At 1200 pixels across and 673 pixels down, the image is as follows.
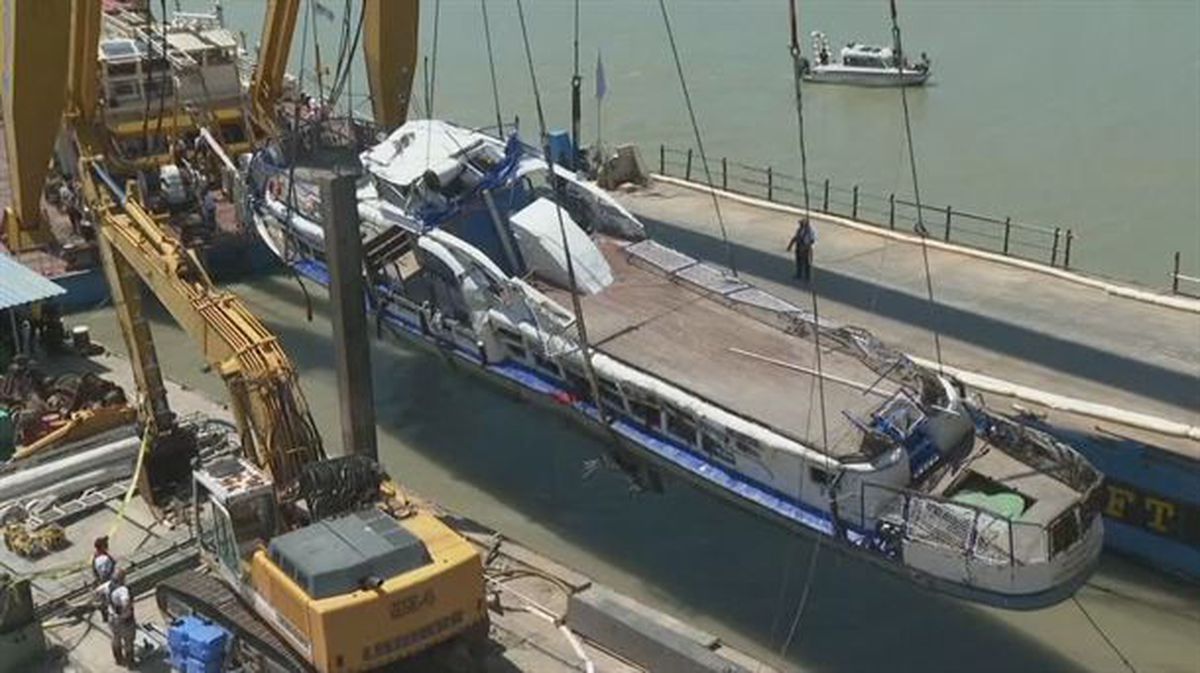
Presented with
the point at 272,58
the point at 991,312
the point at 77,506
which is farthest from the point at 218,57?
the point at 991,312

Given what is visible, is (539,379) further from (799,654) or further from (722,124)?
(722,124)

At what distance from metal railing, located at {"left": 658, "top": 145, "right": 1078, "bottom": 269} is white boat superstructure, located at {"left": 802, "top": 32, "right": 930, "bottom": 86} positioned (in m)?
11.0

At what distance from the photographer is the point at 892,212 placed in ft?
88.3

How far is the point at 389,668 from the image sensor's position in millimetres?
12516

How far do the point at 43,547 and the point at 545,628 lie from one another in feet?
20.6

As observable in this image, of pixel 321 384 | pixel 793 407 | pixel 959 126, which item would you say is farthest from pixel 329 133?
pixel 959 126

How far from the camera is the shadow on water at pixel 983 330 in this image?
1905 centimetres

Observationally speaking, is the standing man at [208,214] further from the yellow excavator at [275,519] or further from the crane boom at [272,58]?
the yellow excavator at [275,519]

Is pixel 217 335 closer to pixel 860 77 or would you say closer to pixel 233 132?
pixel 233 132

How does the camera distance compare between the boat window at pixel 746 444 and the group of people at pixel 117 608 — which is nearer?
the group of people at pixel 117 608

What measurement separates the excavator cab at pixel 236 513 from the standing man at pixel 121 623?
0.94m

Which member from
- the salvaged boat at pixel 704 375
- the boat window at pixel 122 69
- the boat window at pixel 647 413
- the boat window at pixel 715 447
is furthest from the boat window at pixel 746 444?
the boat window at pixel 122 69

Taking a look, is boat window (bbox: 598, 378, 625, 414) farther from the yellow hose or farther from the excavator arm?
the yellow hose

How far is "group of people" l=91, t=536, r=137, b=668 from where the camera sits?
14.0 m
